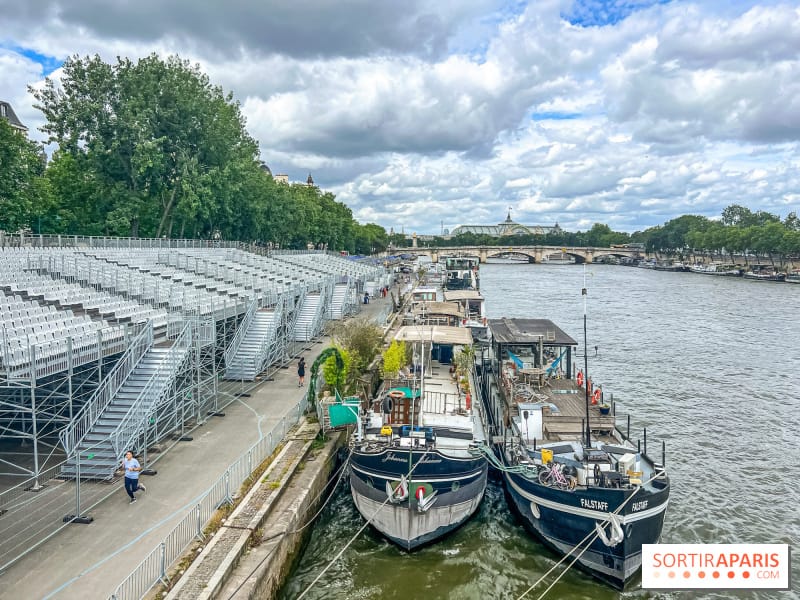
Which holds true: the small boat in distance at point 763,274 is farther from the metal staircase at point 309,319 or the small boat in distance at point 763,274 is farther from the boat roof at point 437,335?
the boat roof at point 437,335

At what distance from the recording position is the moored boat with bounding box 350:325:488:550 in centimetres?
1645

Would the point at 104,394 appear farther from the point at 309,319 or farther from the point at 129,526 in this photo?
the point at 309,319

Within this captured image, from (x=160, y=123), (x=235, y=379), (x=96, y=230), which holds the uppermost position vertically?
(x=160, y=123)

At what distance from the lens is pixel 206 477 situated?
653 inches

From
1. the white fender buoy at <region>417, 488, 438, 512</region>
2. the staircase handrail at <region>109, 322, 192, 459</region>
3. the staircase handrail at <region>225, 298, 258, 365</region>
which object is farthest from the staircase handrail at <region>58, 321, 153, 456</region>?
the white fender buoy at <region>417, 488, 438, 512</region>

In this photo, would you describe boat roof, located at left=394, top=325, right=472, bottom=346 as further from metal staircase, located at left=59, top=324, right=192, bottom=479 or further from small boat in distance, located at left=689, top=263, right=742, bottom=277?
small boat in distance, located at left=689, top=263, right=742, bottom=277

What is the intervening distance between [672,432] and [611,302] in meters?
54.2

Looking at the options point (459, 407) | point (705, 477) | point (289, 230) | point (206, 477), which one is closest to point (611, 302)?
point (289, 230)

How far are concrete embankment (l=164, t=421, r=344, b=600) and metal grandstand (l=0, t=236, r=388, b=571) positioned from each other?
12.5ft

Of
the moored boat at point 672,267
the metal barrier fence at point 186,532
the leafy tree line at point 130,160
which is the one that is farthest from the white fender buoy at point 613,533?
the moored boat at point 672,267

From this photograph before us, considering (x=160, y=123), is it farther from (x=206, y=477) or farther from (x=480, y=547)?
(x=480, y=547)

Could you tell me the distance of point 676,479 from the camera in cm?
2222

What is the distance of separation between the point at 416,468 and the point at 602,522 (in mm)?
5023

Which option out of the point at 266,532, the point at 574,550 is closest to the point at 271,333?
the point at 266,532
